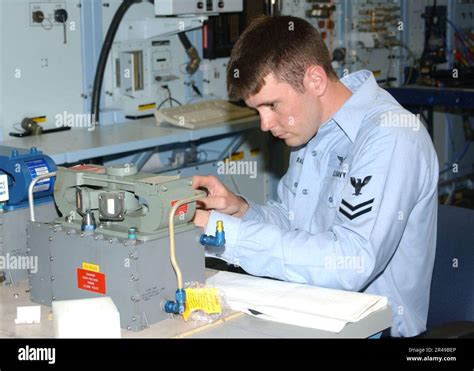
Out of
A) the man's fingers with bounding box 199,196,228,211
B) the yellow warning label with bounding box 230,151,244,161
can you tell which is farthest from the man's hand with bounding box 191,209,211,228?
the yellow warning label with bounding box 230,151,244,161

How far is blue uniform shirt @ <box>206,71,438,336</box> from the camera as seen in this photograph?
7.09 ft

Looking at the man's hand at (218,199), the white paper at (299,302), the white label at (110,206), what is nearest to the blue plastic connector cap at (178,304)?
the white paper at (299,302)

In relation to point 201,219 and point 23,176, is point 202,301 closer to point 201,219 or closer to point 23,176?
point 201,219

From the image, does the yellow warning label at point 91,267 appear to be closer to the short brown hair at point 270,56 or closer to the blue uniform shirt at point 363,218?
the blue uniform shirt at point 363,218

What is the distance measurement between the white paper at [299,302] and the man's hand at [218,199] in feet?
1.06

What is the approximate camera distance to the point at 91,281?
1.99m

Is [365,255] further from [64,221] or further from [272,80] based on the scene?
[64,221]

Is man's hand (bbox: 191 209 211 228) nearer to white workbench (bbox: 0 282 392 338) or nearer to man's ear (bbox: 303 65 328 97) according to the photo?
white workbench (bbox: 0 282 392 338)

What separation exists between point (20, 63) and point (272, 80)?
2.33m

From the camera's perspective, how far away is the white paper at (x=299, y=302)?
6.32ft

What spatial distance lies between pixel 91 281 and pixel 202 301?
10.9 inches

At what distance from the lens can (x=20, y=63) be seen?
4.27 meters

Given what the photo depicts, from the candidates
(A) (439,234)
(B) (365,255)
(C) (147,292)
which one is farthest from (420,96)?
(C) (147,292)

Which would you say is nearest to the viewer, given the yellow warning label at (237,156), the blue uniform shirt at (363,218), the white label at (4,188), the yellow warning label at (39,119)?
the blue uniform shirt at (363,218)
